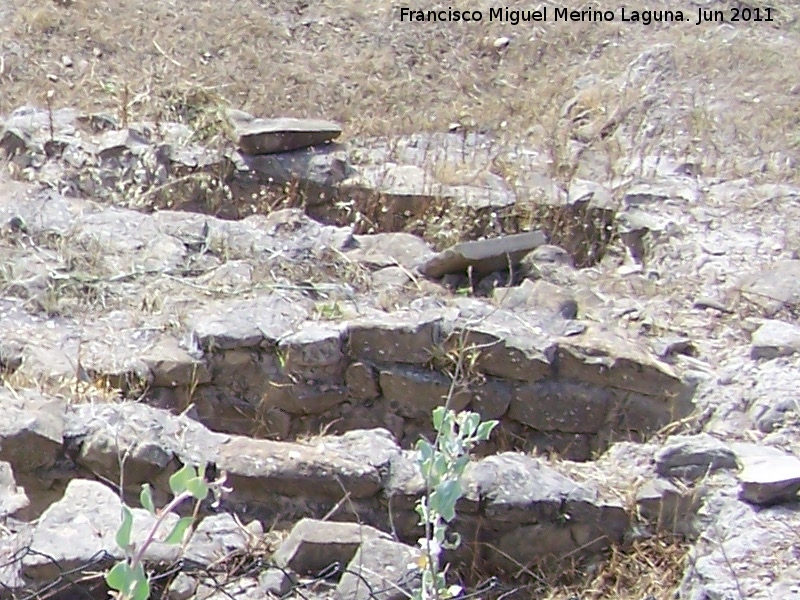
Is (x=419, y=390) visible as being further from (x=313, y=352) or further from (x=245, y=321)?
(x=245, y=321)

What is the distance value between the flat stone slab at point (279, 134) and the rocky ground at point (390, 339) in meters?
0.02

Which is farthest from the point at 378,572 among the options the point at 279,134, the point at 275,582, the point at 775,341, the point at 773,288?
the point at 279,134

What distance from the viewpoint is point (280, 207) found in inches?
251

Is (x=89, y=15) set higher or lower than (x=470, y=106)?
higher

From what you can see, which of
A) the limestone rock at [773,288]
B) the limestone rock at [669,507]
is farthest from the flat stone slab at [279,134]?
the limestone rock at [669,507]

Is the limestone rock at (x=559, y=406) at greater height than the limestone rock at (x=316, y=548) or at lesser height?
lesser

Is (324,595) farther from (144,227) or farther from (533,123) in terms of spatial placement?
(533,123)

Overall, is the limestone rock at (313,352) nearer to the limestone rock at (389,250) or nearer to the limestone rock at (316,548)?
the limestone rock at (389,250)

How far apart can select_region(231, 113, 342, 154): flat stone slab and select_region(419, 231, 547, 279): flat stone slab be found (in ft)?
5.42

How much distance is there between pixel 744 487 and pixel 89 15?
262 inches

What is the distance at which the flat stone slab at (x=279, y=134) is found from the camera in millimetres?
6516

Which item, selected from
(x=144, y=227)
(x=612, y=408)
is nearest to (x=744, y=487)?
(x=612, y=408)

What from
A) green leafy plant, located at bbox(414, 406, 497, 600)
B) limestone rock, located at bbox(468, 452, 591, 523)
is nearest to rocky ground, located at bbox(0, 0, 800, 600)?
limestone rock, located at bbox(468, 452, 591, 523)

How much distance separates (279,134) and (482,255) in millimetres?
1818
